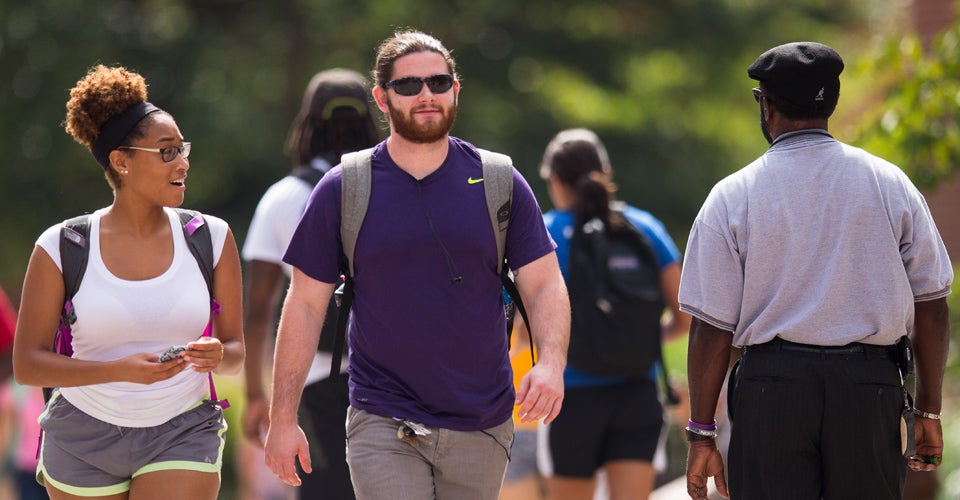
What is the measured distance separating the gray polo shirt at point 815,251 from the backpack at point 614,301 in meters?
1.85

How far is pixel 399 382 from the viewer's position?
4.58 m

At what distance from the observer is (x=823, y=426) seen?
14.1 feet

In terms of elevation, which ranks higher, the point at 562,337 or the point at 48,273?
the point at 48,273

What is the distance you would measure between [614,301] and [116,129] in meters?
2.56

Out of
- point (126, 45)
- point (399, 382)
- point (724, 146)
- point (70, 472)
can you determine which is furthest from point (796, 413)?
point (724, 146)

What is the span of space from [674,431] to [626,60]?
12.6 metres

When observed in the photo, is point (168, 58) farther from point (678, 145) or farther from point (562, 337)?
point (562, 337)

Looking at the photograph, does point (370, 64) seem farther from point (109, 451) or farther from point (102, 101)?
point (109, 451)

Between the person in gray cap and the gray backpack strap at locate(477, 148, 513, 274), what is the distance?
4.35 feet

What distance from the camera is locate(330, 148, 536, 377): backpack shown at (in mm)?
4578

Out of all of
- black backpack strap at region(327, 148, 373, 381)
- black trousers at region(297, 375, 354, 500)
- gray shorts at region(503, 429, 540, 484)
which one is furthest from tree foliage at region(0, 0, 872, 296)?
black backpack strap at region(327, 148, 373, 381)

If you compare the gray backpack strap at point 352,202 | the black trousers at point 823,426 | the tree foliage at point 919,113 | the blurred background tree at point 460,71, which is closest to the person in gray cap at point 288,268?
the gray backpack strap at point 352,202

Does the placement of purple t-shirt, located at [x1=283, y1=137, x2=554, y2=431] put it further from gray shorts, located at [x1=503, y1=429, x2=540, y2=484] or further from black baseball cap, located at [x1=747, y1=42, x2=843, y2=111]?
gray shorts, located at [x1=503, y1=429, x2=540, y2=484]

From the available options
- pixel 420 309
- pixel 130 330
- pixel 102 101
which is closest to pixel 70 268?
pixel 130 330
